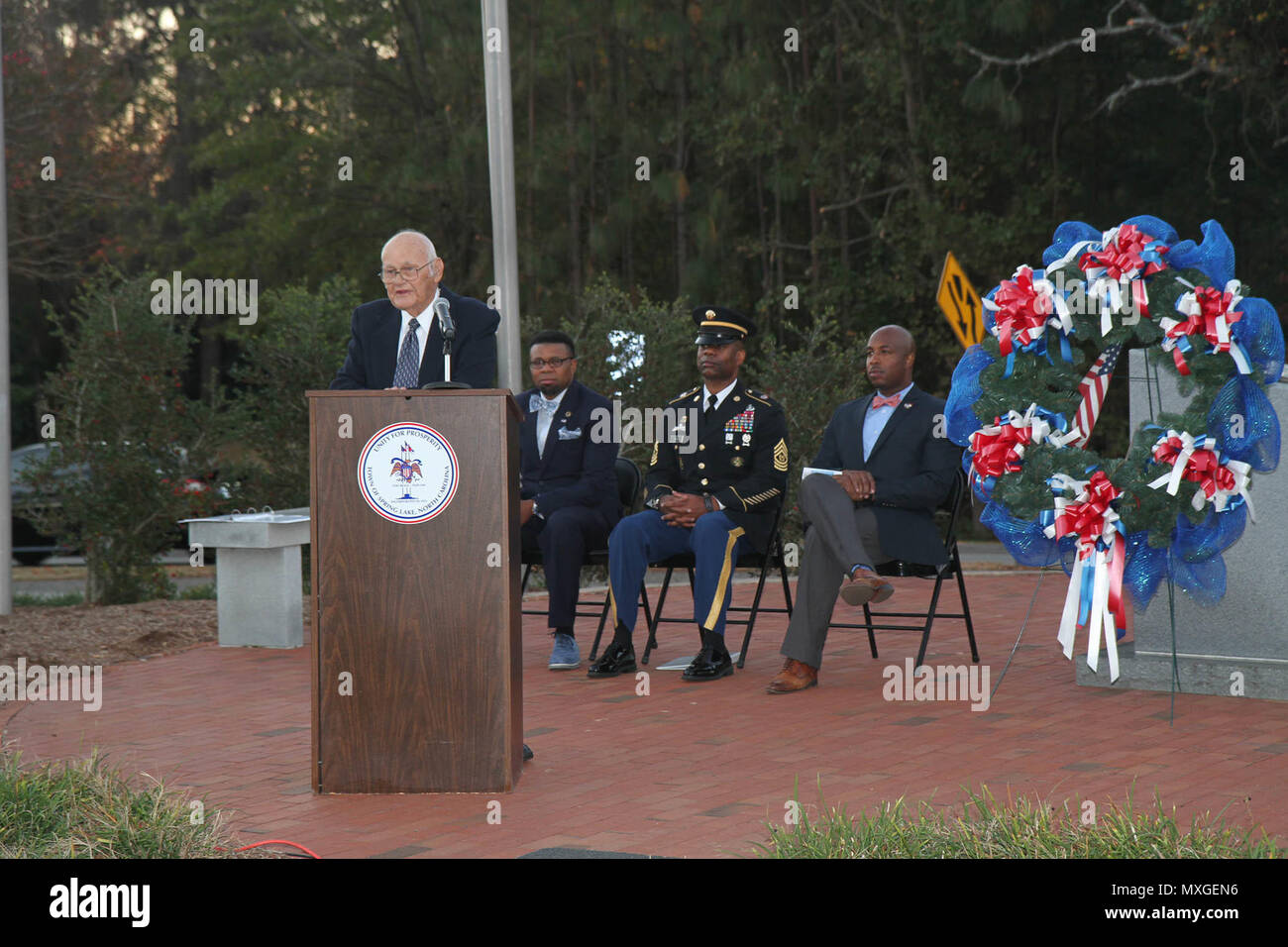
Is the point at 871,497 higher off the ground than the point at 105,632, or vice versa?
the point at 871,497

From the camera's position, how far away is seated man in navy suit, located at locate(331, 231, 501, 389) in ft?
19.4

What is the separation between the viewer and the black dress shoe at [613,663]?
7.63 metres

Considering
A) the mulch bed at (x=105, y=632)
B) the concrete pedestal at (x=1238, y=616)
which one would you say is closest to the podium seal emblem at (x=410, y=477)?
the concrete pedestal at (x=1238, y=616)

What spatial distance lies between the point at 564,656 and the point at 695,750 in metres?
2.17

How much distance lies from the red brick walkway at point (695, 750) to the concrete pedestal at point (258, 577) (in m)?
0.58

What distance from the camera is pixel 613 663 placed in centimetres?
765

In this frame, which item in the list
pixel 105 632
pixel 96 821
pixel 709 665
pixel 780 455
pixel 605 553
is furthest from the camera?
pixel 105 632

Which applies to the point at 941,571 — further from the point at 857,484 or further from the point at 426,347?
the point at 426,347

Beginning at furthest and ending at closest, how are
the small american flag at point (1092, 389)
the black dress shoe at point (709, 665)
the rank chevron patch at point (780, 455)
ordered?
the rank chevron patch at point (780, 455) → the black dress shoe at point (709, 665) → the small american flag at point (1092, 389)

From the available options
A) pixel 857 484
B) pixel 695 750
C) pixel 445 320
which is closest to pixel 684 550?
pixel 857 484

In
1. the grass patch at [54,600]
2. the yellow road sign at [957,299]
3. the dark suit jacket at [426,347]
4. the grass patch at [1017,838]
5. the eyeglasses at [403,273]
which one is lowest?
the grass patch at [54,600]

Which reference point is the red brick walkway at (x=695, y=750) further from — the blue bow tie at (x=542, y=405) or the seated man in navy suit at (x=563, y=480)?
the blue bow tie at (x=542, y=405)

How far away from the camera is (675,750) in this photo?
5.86 meters

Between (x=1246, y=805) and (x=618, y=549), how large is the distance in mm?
3589
